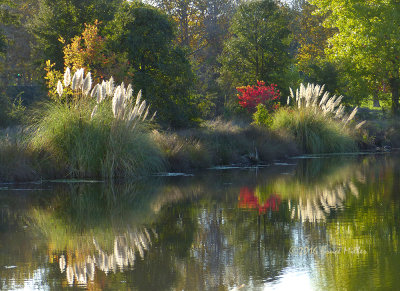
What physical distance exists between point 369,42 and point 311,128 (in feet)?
47.8

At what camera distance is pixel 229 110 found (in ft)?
116

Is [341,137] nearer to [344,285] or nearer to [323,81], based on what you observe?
[323,81]

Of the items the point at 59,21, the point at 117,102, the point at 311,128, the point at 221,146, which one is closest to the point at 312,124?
the point at 311,128

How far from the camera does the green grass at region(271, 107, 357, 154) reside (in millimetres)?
26781

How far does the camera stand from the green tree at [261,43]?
40.2m

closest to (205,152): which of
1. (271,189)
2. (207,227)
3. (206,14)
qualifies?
(271,189)

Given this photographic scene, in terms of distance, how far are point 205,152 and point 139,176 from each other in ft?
12.2

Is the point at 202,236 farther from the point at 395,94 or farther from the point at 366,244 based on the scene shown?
the point at 395,94

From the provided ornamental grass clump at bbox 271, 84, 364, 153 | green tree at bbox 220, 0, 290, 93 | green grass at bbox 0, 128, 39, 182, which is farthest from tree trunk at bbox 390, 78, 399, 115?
green grass at bbox 0, 128, 39, 182

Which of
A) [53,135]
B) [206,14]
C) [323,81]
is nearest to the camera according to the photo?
[53,135]

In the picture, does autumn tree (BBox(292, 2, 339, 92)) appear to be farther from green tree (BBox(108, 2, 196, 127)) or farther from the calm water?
the calm water

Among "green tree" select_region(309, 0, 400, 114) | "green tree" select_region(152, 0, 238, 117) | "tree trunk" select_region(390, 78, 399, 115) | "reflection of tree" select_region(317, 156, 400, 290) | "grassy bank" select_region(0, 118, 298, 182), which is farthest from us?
"green tree" select_region(152, 0, 238, 117)

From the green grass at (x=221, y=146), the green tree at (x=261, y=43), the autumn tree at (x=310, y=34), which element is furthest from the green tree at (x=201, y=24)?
the green grass at (x=221, y=146)

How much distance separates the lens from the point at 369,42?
130ft
